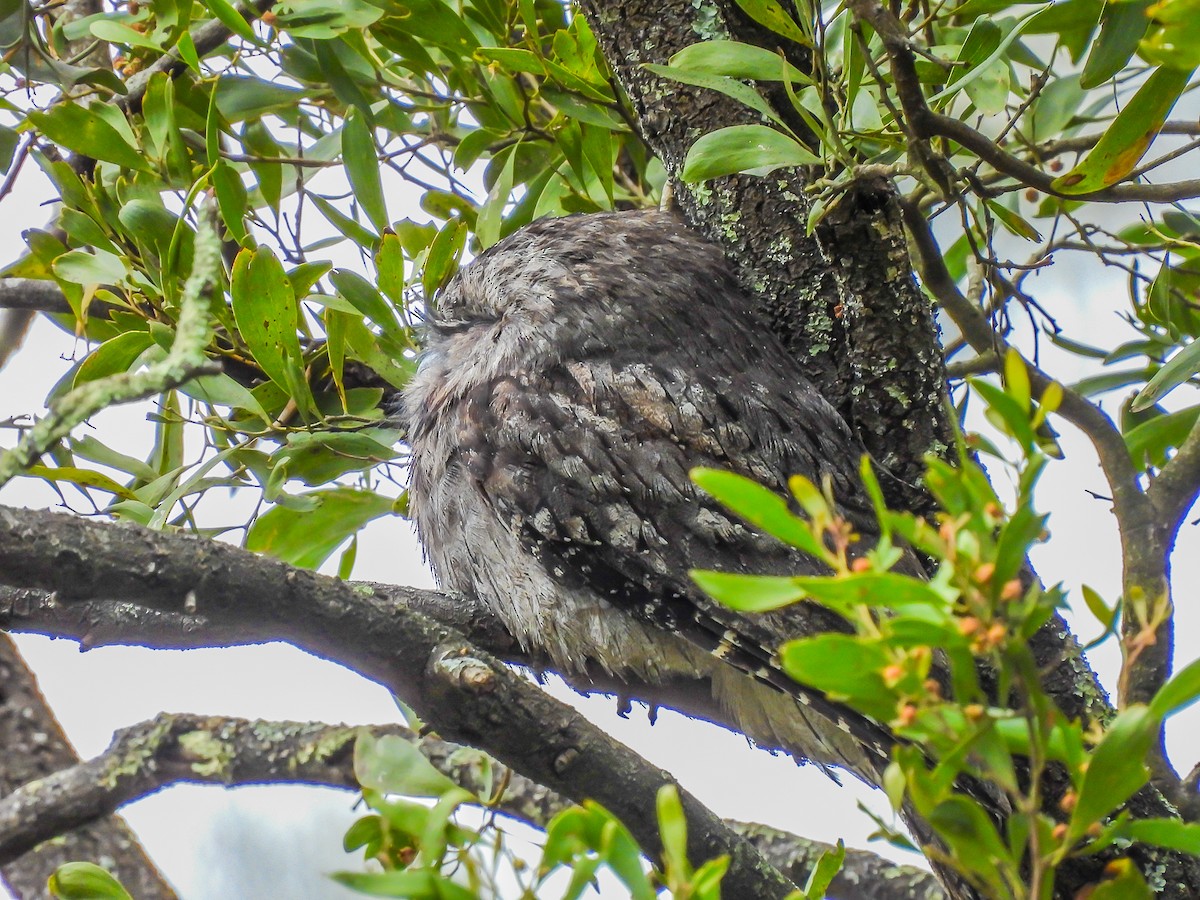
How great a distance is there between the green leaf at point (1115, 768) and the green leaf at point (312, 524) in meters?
0.87

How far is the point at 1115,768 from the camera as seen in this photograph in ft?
1.32

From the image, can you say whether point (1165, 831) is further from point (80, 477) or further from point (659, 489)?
point (80, 477)

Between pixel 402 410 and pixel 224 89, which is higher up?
pixel 224 89

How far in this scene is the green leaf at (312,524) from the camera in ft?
3.74

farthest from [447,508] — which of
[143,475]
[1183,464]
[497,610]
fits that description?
[1183,464]

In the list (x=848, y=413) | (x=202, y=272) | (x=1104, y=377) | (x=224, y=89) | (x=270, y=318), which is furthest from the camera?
(x=1104, y=377)

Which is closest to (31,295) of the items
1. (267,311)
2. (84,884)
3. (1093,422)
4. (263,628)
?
(267,311)

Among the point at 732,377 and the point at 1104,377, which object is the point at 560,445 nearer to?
the point at 732,377

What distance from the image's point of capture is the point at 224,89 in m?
1.16

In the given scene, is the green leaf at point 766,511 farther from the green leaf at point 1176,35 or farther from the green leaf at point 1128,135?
the green leaf at point 1128,135

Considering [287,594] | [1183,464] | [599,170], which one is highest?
[599,170]

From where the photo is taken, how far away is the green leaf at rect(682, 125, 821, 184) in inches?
30.8

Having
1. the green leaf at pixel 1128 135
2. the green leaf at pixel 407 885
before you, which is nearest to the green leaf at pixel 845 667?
the green leaf at pixel 407 885

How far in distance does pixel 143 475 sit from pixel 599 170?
0.61m
